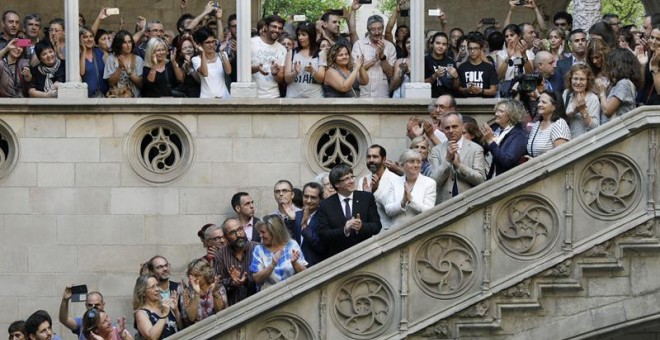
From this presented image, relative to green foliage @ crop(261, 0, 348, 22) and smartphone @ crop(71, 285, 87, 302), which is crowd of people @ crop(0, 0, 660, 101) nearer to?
smartphone @ crop(71, 285, 87, 302)

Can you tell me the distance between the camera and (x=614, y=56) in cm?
2252

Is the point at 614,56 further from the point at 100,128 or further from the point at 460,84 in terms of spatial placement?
the point at 100,128

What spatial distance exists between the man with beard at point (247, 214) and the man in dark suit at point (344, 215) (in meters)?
1.72

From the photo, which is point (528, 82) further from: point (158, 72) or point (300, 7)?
point (300, 7)

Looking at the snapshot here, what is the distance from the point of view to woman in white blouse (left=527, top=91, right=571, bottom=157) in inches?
875

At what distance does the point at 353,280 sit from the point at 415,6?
518 cm

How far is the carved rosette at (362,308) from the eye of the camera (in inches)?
865

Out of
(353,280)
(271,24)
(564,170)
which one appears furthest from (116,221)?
(564,170)

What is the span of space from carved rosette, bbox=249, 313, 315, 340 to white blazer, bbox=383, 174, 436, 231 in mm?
1430

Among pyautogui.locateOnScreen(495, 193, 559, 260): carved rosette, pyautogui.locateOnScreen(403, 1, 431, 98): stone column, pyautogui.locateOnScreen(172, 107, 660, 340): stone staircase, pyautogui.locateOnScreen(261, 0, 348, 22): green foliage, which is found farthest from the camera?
pyautogui.locateOnScreen(261, 0, 348, 22): green foliage

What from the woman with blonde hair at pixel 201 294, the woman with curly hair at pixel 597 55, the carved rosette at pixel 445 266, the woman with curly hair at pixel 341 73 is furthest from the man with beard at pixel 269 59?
the carved rosette at pixel 445 266

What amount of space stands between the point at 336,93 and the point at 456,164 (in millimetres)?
3466

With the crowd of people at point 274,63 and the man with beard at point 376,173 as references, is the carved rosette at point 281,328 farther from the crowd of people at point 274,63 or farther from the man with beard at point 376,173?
the crowd of people at point 274,63

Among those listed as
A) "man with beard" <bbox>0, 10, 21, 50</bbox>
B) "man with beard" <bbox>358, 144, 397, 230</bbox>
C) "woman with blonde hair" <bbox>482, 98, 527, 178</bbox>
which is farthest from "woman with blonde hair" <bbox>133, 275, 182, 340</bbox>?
"man with beard" <bbox>0, 10, 21, 50</bbox>
